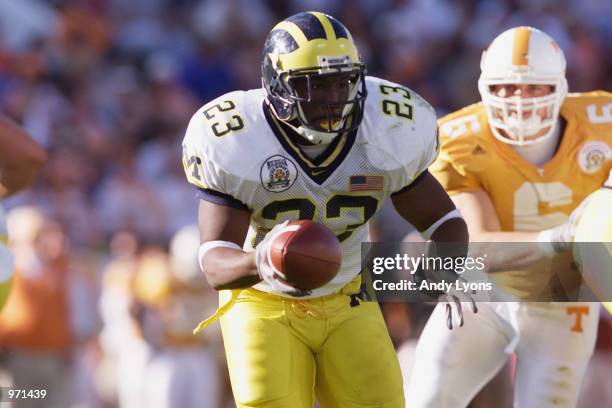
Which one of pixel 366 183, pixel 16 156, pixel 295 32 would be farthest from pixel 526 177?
pixel 16 156

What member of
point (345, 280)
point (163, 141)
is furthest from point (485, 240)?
point (163, 141)

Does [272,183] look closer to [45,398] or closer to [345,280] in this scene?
[345,280]

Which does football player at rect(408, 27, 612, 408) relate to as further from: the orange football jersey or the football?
the football

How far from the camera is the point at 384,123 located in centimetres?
423

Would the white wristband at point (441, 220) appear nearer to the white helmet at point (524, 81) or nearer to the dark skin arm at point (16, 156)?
the white helmet at point (524, 81)

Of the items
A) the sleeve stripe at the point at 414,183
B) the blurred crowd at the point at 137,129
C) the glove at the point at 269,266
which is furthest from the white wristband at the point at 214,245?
the blurred crowd at the point at 137,129

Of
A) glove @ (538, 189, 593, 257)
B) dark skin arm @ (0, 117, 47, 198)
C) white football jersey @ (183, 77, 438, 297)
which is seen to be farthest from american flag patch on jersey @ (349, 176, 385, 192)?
dark skin arm @ (0, 117, 47, 198)

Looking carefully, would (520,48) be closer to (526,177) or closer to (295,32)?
(526,177)

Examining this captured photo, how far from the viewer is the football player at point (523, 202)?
507 cm

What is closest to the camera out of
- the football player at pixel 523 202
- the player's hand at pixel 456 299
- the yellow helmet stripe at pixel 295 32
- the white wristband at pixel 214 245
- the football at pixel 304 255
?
the football at pixel 304 255

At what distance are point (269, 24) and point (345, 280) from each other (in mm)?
5598

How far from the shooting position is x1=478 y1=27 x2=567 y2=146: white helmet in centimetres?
525

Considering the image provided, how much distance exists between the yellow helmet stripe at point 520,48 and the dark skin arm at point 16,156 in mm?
2159

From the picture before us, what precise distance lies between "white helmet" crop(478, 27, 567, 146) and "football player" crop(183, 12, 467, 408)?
1.00 m
